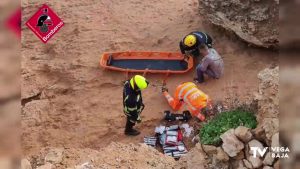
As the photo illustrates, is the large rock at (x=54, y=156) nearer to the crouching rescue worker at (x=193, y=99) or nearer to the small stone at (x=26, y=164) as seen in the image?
the small stone at (x=26, y=164)

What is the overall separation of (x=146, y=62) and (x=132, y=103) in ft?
5.90

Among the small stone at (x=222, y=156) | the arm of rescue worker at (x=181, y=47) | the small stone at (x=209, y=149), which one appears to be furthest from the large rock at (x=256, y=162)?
the arm of rescue worker at (x=181, y=47)

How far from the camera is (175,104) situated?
8.30m

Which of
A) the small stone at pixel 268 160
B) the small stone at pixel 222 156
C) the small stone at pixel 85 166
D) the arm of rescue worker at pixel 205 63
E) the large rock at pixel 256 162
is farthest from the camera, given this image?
the arm of rescue worker at pixel 205 63

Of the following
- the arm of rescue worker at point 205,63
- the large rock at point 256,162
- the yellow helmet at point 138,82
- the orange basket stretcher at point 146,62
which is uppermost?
the yellow helmet at point 138,82

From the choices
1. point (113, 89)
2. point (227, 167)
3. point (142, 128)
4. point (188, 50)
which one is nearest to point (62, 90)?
point (113, 89)

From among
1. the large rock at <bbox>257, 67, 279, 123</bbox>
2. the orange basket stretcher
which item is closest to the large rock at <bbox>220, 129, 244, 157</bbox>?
the large rock at <bbox>257, 67, 279, 123</bbox>

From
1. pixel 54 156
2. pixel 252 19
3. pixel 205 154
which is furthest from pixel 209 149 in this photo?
pixel 252 19

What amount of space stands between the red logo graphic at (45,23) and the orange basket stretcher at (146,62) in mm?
1144

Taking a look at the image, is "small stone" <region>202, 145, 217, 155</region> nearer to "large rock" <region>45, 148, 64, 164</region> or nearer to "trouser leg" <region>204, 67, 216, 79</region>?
"large rock" <region>45, 148, 64, 164</region>

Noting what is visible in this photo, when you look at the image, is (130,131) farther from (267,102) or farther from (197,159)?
(267,102)

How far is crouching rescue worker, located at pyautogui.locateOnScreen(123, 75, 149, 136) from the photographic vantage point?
749 cm

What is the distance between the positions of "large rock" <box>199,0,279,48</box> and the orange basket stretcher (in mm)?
981

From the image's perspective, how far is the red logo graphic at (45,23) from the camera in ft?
31.2
